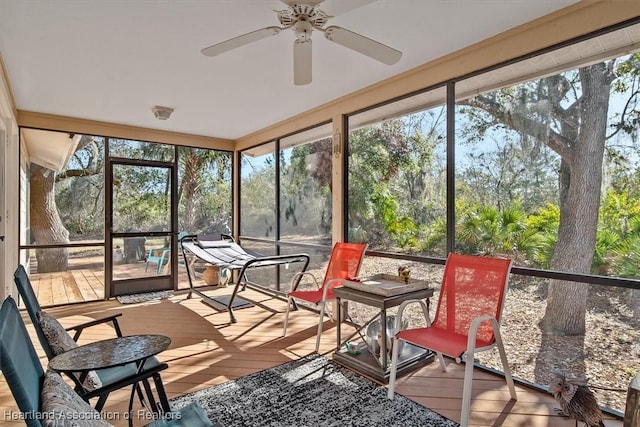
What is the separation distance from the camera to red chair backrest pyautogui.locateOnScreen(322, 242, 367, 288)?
3561mm

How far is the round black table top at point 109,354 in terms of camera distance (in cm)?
143

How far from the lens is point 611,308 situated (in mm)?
2219

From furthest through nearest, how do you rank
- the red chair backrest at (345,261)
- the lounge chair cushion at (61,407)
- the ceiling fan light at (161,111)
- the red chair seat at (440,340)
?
the ceiling fan light at (161,111) < the red chair backrest at (345,261) < the red chair seat at (440,340) < the lounge chair cushion at (61,407)

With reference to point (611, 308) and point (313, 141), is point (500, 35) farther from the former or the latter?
point (313, 141)

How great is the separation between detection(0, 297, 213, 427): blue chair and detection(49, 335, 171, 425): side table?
0.50 feet

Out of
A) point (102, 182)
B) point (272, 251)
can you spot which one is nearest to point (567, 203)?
point (272, 251)

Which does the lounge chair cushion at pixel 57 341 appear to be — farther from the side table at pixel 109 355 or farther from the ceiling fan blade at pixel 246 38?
the ceiling fan blade at pixel 246 38

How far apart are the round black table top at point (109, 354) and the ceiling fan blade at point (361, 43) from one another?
6.21 feet

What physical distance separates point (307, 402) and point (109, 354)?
135cm

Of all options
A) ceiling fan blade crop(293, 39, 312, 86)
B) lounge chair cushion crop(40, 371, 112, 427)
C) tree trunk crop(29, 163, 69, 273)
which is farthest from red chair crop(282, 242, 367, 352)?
tree trunk crop(29, 163, 69, 273)

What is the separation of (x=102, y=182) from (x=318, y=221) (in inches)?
129

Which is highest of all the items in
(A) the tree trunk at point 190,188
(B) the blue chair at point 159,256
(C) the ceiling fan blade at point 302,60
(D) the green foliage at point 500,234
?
(C) the ceiling fan blade at point 302,60

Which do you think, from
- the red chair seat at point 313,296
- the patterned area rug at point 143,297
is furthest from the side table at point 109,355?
the patterned area rug at point 143,297

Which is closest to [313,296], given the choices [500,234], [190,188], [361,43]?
[500,234]
